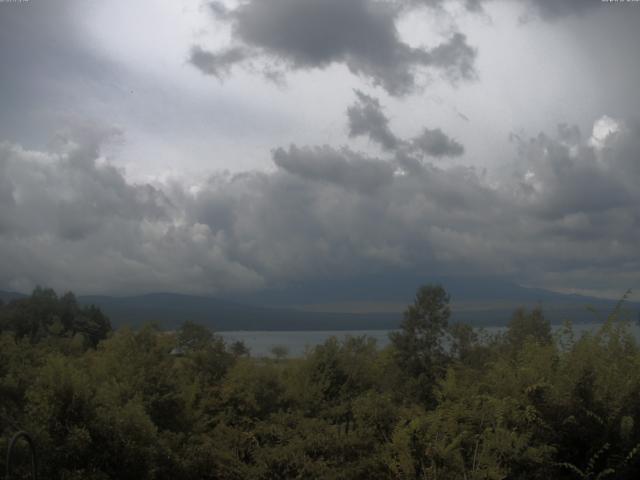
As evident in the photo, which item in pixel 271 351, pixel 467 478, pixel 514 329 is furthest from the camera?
pixel 514 329

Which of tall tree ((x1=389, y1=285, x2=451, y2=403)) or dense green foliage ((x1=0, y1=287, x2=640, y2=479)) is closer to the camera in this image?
dense green foliage ((x1=0, y1=287, x2=640, y2=479))

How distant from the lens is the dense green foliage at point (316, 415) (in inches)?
314

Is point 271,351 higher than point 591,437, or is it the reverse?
point 271,351

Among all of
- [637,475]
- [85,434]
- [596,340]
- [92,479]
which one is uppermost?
[596,340]

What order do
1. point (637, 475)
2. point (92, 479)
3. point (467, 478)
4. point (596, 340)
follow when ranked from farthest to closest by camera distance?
1. point (596, 340)
2. point (637, 475)
3. point (467, 478)
4. point (92, 479)

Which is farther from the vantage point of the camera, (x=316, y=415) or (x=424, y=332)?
(x=424, y=332)

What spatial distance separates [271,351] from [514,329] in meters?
9.30

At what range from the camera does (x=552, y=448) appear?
936cm

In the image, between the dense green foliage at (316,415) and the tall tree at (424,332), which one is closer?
the dense green foliage at (316,415)

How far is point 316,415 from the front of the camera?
1181cm

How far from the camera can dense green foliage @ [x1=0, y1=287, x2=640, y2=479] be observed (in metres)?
7.97

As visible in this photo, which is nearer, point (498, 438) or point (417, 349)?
point (498, 438)

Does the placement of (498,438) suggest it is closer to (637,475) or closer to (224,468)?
(637,475)

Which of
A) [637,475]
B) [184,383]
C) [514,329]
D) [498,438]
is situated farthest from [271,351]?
[514,329]
